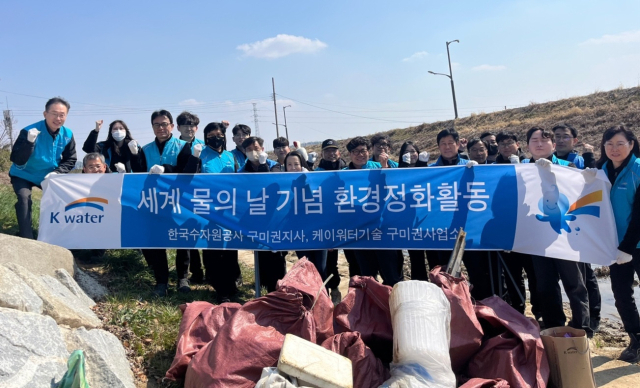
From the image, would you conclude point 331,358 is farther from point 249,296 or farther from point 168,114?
point 168,114

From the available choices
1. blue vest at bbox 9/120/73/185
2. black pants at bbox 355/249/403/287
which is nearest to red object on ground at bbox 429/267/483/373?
black pants at bbox 355/249/403/287

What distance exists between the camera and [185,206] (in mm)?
5008

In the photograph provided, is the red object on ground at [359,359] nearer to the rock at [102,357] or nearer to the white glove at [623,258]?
the rock at [102,357]

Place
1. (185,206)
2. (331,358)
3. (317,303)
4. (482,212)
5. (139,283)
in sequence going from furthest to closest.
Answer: (139,283)
(185,206)
(482,212)
(317,303)
(331,358)

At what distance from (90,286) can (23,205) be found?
4.42 feet

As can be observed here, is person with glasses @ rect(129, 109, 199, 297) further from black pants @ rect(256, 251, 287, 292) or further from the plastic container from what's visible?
the plastic container

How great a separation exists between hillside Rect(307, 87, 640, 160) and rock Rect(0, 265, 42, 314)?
17393 millimetres

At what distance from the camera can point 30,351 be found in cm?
299

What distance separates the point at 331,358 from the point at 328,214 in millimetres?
2045

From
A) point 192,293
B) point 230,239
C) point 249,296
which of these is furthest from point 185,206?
point 249,296

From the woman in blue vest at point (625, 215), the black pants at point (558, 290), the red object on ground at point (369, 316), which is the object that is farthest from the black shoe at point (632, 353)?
the red object on ground at point (369, 316)

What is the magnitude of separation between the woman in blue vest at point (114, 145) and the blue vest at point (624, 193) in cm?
525

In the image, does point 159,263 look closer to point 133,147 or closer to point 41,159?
point 133,147

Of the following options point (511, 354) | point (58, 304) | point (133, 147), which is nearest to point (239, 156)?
point (133, 147)
